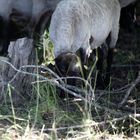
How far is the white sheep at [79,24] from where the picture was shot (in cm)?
553

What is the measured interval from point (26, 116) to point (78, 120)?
1.49ft

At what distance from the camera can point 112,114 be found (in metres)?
5.12

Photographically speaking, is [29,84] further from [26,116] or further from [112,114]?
[112,114]

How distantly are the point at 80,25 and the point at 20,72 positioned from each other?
2.53 feet

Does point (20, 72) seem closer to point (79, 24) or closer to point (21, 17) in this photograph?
point (79, 24)

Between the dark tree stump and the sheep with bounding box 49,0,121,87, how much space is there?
0.28 meters

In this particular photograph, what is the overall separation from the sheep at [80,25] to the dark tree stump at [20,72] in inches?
10.8

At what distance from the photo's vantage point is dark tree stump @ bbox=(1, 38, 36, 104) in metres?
5.53

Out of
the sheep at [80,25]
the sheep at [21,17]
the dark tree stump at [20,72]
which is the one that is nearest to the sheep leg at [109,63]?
the sheep at [80,25]

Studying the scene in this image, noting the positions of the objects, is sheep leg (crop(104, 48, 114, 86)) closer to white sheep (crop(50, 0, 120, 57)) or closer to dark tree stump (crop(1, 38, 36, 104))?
white sheep (crop(50, 0, 120, 57))

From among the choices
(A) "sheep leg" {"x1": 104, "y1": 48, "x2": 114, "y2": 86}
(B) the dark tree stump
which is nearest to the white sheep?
(B) the dark tree stump

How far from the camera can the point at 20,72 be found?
546 cm

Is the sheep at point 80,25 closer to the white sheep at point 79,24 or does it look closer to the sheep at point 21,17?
the white sheep at point 79,24

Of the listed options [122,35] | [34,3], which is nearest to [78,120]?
[34,3]
